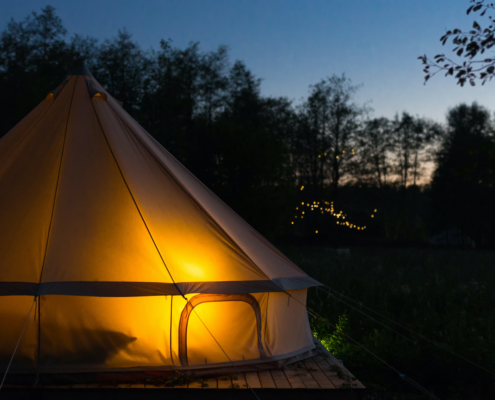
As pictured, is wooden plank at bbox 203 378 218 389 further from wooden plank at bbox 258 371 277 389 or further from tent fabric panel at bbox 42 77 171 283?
tent fabric panel at bbox 42 77 171 283

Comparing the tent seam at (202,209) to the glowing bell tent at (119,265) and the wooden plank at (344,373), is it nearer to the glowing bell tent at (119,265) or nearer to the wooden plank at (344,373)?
the glowing bell tent at (119,265)

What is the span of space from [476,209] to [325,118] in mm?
12545

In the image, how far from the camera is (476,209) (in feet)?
108

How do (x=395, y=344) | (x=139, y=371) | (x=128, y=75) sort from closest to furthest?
(x=139, y=371), (x=395, y=344), (x=128, y=75)

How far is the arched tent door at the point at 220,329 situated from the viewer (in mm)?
4168

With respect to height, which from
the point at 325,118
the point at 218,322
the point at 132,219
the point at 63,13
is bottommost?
the point at 218,322

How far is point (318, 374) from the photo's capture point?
13.9 ft

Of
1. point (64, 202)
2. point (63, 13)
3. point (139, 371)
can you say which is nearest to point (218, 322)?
point (139, 371)

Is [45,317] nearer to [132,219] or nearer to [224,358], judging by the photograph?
[132,219]

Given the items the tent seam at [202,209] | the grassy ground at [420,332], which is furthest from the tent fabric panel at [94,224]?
the grassy ground at [420,332]

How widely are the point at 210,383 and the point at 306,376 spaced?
33.2 inches

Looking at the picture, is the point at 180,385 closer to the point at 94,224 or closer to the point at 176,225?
the point at 176,225

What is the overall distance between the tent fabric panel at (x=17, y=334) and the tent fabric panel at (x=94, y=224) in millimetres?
402

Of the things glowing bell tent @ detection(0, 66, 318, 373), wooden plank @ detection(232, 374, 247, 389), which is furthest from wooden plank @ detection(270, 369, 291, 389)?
wooden plank @ detection(232, 374, 247, 389)
